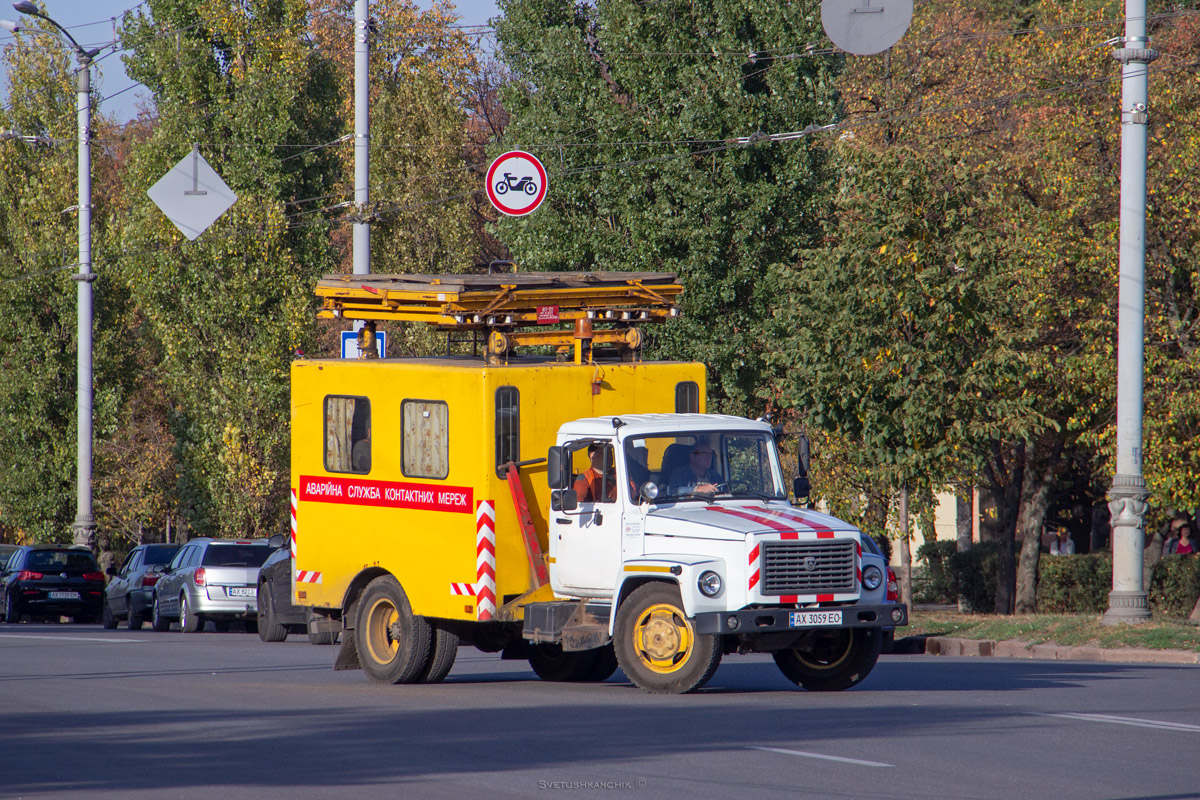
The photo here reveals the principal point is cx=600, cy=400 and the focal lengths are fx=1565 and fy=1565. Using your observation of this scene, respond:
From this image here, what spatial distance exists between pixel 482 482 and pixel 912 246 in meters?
10.5

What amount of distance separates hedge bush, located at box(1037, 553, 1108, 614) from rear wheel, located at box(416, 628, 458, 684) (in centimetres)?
2017

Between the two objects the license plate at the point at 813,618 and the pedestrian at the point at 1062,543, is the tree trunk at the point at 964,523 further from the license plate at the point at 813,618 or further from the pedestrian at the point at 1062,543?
the license plate at the point at 813,618

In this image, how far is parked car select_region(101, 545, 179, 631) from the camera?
28.6 m

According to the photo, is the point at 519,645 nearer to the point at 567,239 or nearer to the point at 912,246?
the point at 912,246

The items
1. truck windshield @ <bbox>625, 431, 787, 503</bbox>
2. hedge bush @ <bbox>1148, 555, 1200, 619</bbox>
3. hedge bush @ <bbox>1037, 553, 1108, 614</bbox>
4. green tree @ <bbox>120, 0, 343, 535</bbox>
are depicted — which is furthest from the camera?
green tree @ <bbox>120, 0, 343, 535</bbox>

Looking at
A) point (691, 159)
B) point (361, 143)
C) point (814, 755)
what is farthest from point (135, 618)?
point (814, 755)

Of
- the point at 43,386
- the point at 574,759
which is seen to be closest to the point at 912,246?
the point at 574,759

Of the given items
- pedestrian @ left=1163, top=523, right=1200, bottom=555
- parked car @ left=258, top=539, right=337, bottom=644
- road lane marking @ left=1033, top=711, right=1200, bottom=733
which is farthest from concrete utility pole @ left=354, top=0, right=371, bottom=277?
pedestrian @ left=1163, top=523, right=1200, bottom=555

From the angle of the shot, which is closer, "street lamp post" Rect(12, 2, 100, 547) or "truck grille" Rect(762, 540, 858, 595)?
"truck grille" Rect(762, 540, 858, 595)

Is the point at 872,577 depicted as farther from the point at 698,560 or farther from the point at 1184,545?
the point at 1184,545

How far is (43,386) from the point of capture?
4294 centimetres

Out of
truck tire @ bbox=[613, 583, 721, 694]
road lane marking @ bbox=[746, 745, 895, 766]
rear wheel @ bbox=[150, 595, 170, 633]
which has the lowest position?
rear wheel @ bbox=[150, 595, 170, 633]

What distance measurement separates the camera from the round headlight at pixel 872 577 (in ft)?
42.0

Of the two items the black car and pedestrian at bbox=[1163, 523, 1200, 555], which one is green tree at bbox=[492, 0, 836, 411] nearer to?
the black car
